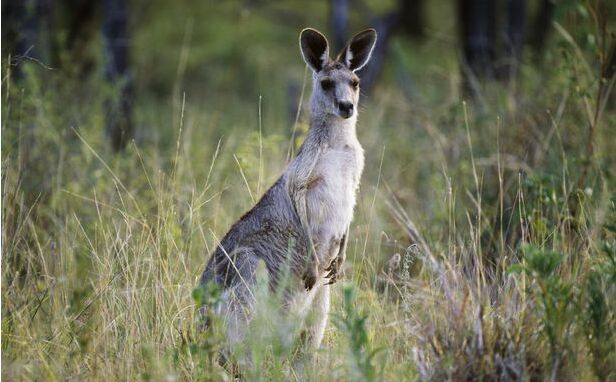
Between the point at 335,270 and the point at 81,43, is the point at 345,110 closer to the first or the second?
the point at 335,270

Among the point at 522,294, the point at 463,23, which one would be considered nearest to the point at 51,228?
the point at 522,294

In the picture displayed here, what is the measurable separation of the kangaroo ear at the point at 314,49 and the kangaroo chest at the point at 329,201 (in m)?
0.65

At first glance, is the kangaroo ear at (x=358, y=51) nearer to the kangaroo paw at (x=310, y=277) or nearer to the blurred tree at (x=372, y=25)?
the kangaroo paw at (x=310, y=277)

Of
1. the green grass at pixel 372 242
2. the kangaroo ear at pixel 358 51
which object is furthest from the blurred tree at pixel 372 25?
the kangaroo ear at pixel 358 51

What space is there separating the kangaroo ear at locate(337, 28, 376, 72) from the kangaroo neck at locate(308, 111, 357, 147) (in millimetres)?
373

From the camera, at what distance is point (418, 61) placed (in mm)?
18297

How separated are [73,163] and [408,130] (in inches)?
192

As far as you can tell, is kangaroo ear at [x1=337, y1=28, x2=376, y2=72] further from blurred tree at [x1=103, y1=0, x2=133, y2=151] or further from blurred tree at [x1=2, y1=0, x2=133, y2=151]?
blurred tree at [x1=103, y1=0, x2=133, y2=151]

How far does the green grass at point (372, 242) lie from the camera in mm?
3846

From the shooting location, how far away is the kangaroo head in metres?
5.24

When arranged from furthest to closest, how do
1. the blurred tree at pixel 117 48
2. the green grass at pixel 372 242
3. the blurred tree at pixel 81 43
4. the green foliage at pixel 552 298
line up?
1. the blurred tree at pixel 117 48
2. the blurred tree at pixel 81 43
3. the green grass at pixel 372 242
4. the green foliage at pixel 552 298

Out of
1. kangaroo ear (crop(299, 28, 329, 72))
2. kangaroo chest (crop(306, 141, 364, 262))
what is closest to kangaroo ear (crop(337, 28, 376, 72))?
kangaroo ear (crop(299, 28, 329, 72))

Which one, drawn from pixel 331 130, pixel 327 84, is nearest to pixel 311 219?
pixel 331 130

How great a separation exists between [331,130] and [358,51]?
59 cm
